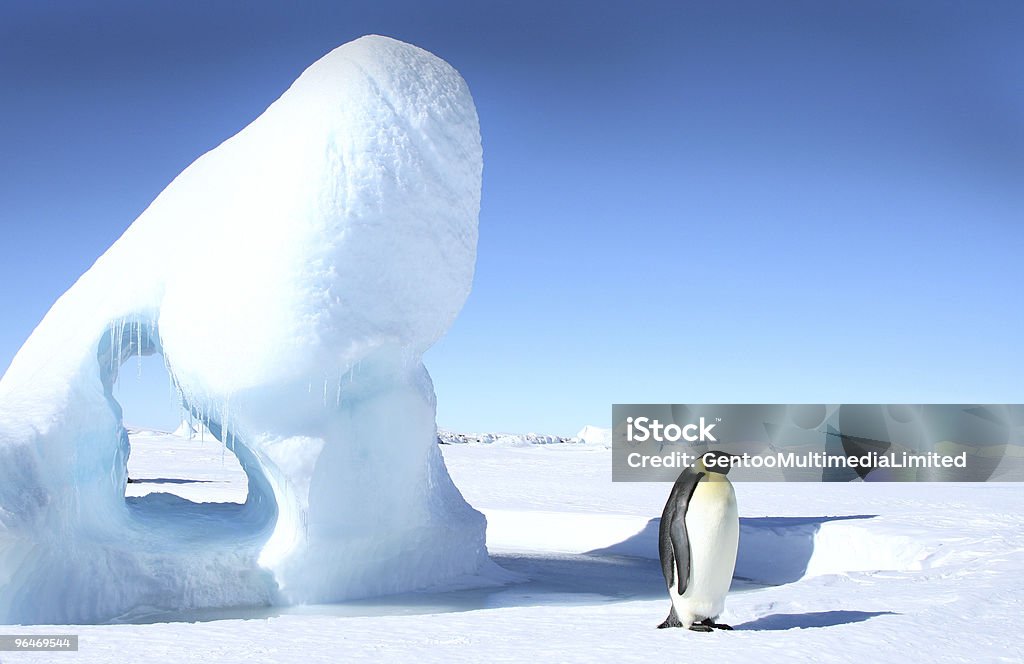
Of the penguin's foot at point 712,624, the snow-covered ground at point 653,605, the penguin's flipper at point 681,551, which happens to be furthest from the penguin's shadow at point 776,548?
the penguin's flipper at point 681,551

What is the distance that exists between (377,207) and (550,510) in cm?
784

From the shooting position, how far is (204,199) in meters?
8.21

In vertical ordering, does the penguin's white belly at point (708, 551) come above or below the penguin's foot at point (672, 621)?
above

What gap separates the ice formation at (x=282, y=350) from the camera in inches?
292

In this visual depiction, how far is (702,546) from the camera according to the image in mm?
5641

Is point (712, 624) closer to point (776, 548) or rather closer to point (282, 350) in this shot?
point (282, 350)

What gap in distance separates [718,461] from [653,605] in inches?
94.8

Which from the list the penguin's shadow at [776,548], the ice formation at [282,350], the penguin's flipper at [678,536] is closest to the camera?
the penguin's flipper at [678,536]

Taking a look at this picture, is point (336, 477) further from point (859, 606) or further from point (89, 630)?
point (859, 606)

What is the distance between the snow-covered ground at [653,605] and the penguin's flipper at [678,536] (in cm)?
38

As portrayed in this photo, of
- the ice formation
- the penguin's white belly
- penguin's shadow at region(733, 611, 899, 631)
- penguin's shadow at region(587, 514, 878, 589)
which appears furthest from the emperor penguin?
penguin's shadow at region(587, 514, 878, 589)

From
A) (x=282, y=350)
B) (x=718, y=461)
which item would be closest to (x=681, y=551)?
(x=718, y=461)

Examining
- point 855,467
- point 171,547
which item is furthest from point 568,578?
point 855,467

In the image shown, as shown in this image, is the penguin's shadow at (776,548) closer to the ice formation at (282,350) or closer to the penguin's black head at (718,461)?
the ice formation at (282,350)
